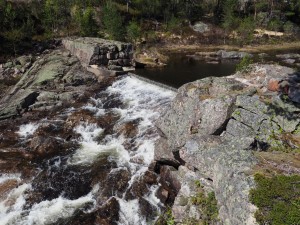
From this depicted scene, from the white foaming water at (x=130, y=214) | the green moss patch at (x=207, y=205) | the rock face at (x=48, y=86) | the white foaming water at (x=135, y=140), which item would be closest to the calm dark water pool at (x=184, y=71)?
the white foaming water at (x=135, y=140)

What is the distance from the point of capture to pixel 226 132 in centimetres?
1705

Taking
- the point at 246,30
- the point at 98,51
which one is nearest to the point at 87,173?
the point at 98,51

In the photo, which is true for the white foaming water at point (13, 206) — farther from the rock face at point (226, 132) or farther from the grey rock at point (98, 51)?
the grey rock at point (98, 51)

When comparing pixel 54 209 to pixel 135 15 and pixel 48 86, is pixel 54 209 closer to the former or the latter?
pixel 48 86

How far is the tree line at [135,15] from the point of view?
8012 cm

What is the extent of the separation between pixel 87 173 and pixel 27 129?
13.0m

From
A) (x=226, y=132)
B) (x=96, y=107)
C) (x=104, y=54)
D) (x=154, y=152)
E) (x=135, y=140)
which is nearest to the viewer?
(x=226, y=132)

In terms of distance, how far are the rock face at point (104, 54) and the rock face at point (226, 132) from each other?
31.8 meters

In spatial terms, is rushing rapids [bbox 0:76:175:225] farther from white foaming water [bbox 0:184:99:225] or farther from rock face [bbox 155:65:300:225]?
rock face [bbox 155:65:300:225]

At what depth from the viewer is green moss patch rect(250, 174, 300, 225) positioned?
10.1 metres

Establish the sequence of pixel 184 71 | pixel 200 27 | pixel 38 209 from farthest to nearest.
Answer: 1. pixel 200 27
2. pixel 184 71
3. pixel 38 209

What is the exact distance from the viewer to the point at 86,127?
3119 cm

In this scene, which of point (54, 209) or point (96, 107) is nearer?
point (54, 209)

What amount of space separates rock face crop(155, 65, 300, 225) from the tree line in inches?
2370
